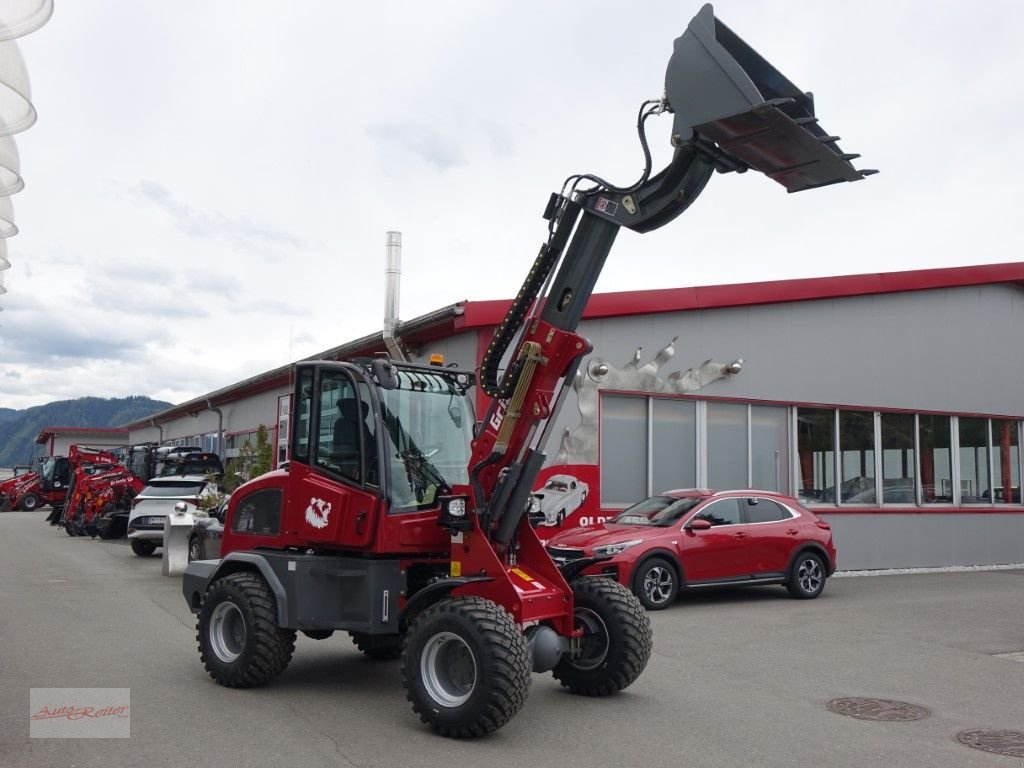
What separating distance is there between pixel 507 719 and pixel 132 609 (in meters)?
7.57

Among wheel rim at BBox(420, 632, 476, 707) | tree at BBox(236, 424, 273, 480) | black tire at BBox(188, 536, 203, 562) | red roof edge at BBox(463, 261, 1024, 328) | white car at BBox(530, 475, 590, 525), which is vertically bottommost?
wheel rim at BBox(420, 632, 476, 707)

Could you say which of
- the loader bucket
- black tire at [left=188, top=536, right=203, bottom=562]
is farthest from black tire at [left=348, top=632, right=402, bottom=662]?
black tire at [left=188, top=536, right=203, bottom=562]

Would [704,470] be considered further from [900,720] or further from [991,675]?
[900,720]

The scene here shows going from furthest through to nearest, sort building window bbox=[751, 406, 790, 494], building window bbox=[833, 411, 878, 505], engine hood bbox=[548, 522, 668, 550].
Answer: building window bbox=[833, 411, 878, 505], building window bbox=[751, 406, 790, 494], engine hood bbox=[548, 522, 668, 550]

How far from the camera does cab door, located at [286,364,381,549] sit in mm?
7293

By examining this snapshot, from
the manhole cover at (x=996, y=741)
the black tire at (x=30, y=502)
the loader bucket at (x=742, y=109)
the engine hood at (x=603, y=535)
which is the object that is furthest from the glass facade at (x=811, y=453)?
the black tire at (x=30, y=502)

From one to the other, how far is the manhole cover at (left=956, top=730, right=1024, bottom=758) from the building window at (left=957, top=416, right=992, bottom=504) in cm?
1524

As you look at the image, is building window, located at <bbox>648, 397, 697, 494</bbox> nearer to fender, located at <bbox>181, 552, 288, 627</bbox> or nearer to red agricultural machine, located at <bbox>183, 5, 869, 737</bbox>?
red agricultural machine, located at <bbox>183, 5, 869, 737</bbox>

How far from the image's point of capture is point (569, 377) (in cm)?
724

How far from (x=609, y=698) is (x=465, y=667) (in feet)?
4.95

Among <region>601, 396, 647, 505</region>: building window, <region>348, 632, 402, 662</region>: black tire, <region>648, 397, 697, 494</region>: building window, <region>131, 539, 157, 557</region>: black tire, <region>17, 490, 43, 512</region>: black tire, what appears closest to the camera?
<region>348, 632, 402, 662</region>: black tire

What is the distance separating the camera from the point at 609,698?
24.9ft

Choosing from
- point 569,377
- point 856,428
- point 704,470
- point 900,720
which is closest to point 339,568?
point 569,377

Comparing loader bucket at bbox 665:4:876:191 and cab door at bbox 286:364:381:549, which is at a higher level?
loader bucket at bbox 665:4:876:191
